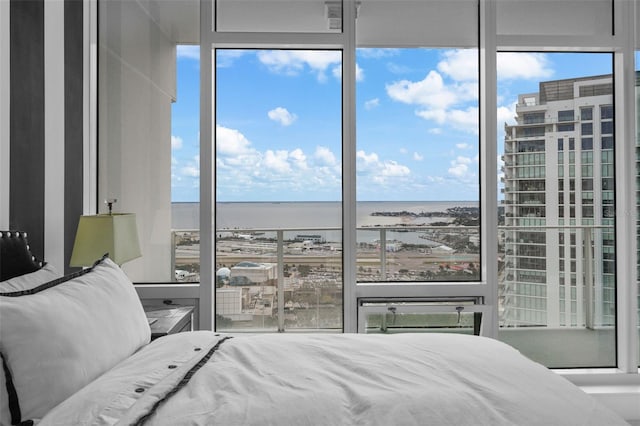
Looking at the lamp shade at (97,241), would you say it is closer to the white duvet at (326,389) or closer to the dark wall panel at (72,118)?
the dark wall panel at (72,118)

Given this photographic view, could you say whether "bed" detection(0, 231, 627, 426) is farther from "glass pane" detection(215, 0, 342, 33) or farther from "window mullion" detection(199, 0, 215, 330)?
"glass pane" detection(215, 0, 342, 33)

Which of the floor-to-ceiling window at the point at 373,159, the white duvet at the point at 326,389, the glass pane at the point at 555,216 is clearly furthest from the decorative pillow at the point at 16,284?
the glass pane at the point at 555,216

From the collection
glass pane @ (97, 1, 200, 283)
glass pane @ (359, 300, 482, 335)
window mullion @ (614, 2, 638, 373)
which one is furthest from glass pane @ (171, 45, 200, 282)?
window mullion @ (614, 2, 638, 373)

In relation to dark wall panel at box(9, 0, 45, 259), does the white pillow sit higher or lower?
lower

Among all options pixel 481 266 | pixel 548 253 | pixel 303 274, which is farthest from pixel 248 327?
pixel 548 253

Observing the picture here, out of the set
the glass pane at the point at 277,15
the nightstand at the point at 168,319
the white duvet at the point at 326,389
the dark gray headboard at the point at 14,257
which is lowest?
the nightstand at the point at 168,319

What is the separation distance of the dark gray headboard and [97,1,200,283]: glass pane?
1.10 metres

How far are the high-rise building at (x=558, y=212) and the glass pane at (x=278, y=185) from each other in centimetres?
127

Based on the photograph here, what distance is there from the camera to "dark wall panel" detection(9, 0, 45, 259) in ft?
6.68

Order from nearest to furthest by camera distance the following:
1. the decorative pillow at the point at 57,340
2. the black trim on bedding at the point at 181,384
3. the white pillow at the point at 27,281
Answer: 1. the black trim on bedding at the point at 181,384
2. the decorative pillow at the point at 57,340
3. the white pillow at the point at 27,281

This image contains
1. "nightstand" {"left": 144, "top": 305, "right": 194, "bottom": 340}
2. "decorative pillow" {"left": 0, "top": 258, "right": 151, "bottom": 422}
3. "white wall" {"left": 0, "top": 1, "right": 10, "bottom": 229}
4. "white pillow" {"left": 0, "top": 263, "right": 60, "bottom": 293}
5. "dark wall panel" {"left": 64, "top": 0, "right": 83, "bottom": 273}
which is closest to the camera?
"decorative pillow" {"left": 0, "top": 258, "right": 151, "bottom": 422}

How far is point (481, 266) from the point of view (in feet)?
10.4

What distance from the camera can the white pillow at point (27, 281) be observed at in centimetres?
152

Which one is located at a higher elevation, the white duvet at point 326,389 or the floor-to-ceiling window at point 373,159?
the floor-to-ceiling window at point 373,159
